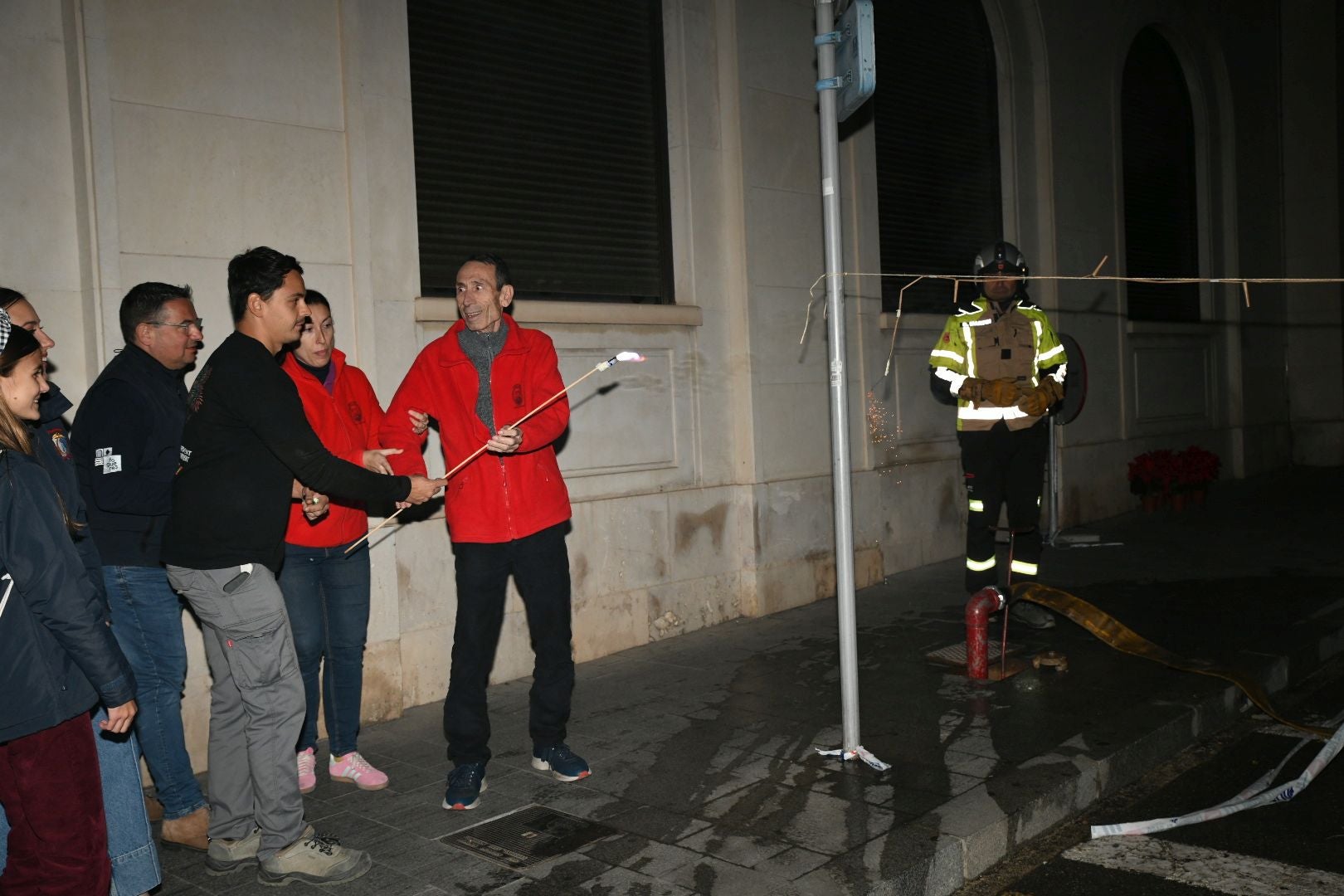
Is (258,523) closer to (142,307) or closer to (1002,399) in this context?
(142,307)

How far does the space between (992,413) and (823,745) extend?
2726 millimetres

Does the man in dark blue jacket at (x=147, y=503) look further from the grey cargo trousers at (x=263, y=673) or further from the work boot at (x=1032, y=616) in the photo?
the work boot at (x=1032, y=616)

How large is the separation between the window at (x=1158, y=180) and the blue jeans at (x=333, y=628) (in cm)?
1026

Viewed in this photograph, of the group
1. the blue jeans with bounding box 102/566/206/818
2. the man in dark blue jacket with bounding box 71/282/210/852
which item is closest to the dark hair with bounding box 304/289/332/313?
the man in dark blue jacket with bounding box 71/282/210/852

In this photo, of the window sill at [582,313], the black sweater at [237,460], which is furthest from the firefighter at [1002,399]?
the black sweater at [237,460]

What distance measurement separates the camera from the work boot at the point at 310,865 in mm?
4059

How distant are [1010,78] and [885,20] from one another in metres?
1.76

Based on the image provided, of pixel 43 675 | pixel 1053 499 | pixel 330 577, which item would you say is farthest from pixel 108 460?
pixel 1053 499

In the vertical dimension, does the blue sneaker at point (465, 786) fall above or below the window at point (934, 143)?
below

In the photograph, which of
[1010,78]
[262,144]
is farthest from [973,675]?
[1010,78]

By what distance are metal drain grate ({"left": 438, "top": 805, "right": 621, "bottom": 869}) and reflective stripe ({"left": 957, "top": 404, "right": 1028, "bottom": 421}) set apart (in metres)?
3.84

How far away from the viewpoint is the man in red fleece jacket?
4828 mm

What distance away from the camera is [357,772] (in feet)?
16.6

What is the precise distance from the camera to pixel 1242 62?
15.2 metres
